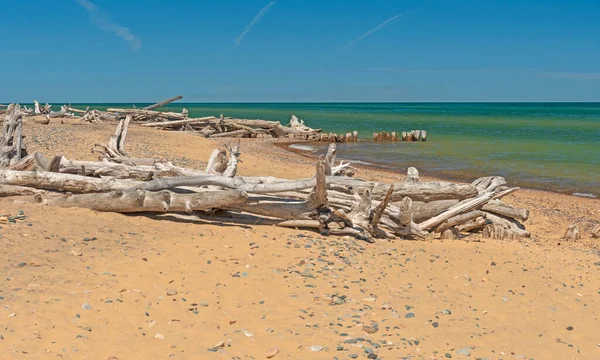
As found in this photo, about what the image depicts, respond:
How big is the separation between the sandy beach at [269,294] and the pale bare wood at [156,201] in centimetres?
19

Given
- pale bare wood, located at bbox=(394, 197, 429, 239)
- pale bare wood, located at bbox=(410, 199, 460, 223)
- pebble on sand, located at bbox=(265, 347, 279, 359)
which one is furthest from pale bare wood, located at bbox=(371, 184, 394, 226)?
pebble on sand, located at bbox=(265, 347, 279, 359)

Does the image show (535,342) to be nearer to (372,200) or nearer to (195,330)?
(195,330)

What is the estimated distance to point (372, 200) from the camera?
8.95 meters

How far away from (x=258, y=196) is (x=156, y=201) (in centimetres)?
155

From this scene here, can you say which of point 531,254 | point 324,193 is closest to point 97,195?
point 324,193

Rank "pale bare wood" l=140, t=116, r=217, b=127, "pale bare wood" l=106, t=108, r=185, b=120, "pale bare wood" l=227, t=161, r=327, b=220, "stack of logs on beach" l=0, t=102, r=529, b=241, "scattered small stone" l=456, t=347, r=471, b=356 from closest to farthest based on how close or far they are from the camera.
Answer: "scattered small stone" l=456, t=347, r=471, b=356, "stack of logs on beach" l=0, t=102, r=529, b=241, "pale bare wood" l=227, t=161, r=327, b=220, "pale bare wood" l=140, t=116, r=217, b=127, "pale bare wood" l=106, t=108, r=185, b=120

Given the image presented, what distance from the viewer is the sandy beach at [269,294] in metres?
4.70

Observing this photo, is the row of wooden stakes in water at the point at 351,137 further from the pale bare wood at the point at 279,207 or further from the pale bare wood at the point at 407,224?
the pale bare wood at the point at 279,207

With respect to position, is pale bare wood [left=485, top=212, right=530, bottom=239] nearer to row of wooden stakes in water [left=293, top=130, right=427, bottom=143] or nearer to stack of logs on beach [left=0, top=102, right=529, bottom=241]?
stack of logs on beach [left=0, top=102, right=529, bottom=241]

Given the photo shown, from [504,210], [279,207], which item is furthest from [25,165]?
[504,210]

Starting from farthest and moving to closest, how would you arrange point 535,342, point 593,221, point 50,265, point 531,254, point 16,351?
point 593,221
point 531,254
point 50,265
point 535,342
point 16,351

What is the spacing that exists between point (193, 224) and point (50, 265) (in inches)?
96.6

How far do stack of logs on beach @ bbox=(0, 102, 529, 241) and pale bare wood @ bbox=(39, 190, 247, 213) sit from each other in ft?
0.05

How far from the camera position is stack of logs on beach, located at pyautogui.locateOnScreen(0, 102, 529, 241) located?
799cm
